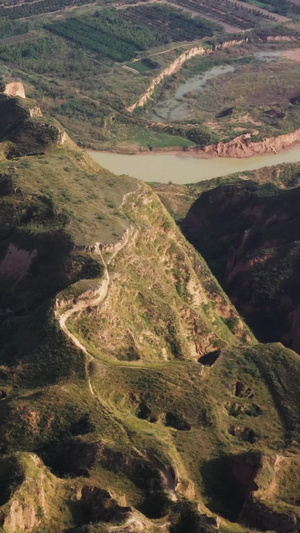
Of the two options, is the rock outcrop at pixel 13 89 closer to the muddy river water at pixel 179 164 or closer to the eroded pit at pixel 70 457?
A: the muddy river water at pixel 179 164

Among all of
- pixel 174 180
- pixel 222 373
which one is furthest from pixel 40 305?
pixel 174 180

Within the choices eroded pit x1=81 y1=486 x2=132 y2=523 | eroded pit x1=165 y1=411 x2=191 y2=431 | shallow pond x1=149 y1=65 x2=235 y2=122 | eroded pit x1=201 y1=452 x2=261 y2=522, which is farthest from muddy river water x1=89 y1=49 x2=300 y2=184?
eroded pit x1=81 y1=486 x2=132 y2=523

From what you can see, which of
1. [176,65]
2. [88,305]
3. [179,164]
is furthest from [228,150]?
[88,305]

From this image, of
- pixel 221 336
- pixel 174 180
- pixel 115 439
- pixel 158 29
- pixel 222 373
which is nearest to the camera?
pixel 115 439

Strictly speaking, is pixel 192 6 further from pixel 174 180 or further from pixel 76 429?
pixel 76 429

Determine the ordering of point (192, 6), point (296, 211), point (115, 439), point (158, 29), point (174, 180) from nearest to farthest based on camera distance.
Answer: point (115, 439), point (296, 211), point (174, 180), point (158, 29), point (192, 6)

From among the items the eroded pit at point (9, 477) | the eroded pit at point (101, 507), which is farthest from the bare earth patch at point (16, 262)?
the eroded pit at point (101, 507)

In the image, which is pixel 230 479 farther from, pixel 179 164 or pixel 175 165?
pixel 179 164
